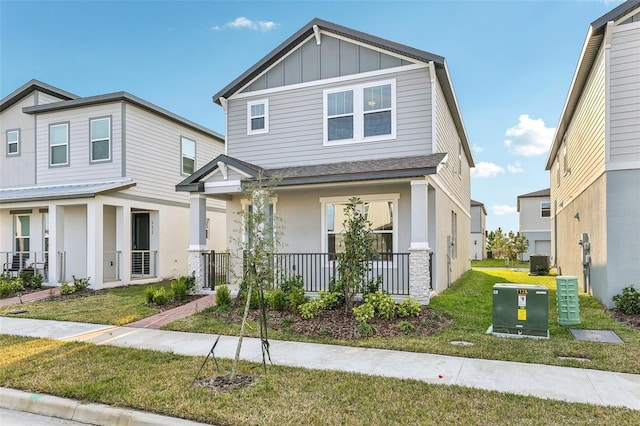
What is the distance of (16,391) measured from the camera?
509cm

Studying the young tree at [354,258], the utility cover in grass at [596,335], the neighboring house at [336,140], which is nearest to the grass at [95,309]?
the neighboring house at [336,140]

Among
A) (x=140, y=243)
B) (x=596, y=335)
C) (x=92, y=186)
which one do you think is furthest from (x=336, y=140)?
(x=140, y=243)

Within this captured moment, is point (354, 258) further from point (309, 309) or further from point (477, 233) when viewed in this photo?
point (477, 233)

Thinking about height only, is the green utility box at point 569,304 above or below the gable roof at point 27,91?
below

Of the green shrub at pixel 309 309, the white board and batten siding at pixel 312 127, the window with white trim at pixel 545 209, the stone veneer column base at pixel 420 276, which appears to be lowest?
the green shrub at pixel 309 309

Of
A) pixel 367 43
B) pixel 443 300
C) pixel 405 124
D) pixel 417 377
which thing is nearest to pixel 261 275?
pixel 417 377

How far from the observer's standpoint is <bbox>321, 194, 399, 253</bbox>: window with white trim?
36.7 feet

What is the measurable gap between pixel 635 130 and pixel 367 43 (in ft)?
22.5

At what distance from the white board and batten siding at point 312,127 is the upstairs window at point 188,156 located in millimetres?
5658

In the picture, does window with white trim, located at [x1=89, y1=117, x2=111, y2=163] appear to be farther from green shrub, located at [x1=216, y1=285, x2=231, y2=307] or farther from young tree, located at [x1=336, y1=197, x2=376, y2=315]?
young tree, located at [x1=336, y1=197, x2=376, y2=315]

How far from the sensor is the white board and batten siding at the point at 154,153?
15.4 metres

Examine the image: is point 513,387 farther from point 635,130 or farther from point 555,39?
point 555,39

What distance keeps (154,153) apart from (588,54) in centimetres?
1486

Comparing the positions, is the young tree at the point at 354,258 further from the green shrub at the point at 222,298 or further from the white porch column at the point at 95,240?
the white porch column at the point at 95,240
